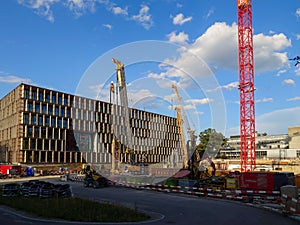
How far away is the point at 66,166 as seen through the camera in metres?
90.0

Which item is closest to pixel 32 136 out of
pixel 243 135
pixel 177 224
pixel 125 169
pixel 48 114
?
pixel 48 114

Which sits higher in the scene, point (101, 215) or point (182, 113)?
point (182, 113)

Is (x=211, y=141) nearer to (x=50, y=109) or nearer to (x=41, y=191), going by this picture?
(x=50, y=109)

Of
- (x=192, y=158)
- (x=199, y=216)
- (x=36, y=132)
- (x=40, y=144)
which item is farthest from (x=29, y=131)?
(x=199, y=216)

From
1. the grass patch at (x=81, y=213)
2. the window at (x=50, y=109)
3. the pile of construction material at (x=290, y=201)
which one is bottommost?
the grass patch at (x=81, y=213)

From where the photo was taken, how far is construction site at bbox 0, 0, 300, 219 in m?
45.8

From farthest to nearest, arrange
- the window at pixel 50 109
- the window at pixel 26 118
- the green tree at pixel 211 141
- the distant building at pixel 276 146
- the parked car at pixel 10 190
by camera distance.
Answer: the green tree at pixel 211 141 < the distant building at pixel 276 146 < the window at pixel 50 109 < the window at pixel 26 118 < the parked car at pixel 10 190

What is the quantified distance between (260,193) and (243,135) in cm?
4294

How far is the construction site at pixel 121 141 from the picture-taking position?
45781 mm

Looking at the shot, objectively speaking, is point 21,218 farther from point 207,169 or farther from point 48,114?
point 48,114

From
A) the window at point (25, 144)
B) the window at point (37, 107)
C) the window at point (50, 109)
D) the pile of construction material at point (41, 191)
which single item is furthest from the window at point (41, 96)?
the pile of construction material at point (41, 191)

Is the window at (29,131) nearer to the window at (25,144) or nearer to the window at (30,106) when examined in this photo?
the window at (25,144)

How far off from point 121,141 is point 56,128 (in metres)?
25.3

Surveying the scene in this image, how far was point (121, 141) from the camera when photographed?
76.5m
